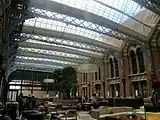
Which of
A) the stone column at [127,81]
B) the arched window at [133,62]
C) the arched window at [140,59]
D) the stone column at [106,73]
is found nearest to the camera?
the arched window at [140,59]

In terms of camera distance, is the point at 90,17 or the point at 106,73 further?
the point at 106,73

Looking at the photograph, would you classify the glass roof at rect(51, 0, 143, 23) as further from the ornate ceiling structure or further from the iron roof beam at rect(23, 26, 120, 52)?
the iron roof beam at rect(23, 26, 120, 52)

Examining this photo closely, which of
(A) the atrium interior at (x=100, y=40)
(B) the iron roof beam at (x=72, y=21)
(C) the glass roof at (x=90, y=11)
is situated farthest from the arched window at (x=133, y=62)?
(C) the glass roof at (x=90, y=11)

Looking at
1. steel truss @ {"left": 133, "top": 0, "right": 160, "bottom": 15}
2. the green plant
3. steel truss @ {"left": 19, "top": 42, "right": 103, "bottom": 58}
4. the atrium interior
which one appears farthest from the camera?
the green plant

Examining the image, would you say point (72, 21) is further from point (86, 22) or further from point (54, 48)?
point (54, 48)

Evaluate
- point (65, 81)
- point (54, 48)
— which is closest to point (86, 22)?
point (54, 48)

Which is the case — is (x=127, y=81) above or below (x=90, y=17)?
below

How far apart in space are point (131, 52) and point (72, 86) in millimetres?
9716

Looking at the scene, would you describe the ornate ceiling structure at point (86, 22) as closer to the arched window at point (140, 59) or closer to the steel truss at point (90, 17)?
the steel truss at point (90, 17)

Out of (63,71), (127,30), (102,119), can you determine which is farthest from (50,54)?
(102,119)

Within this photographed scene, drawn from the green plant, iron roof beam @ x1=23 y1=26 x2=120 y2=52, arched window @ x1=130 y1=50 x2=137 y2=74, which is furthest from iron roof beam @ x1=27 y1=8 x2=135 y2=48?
the green plant

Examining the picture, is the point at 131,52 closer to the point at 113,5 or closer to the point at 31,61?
the point at 113,5

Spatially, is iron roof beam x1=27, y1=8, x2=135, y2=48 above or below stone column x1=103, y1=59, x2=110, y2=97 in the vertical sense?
above

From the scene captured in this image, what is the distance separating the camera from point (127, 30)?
2119 cm
